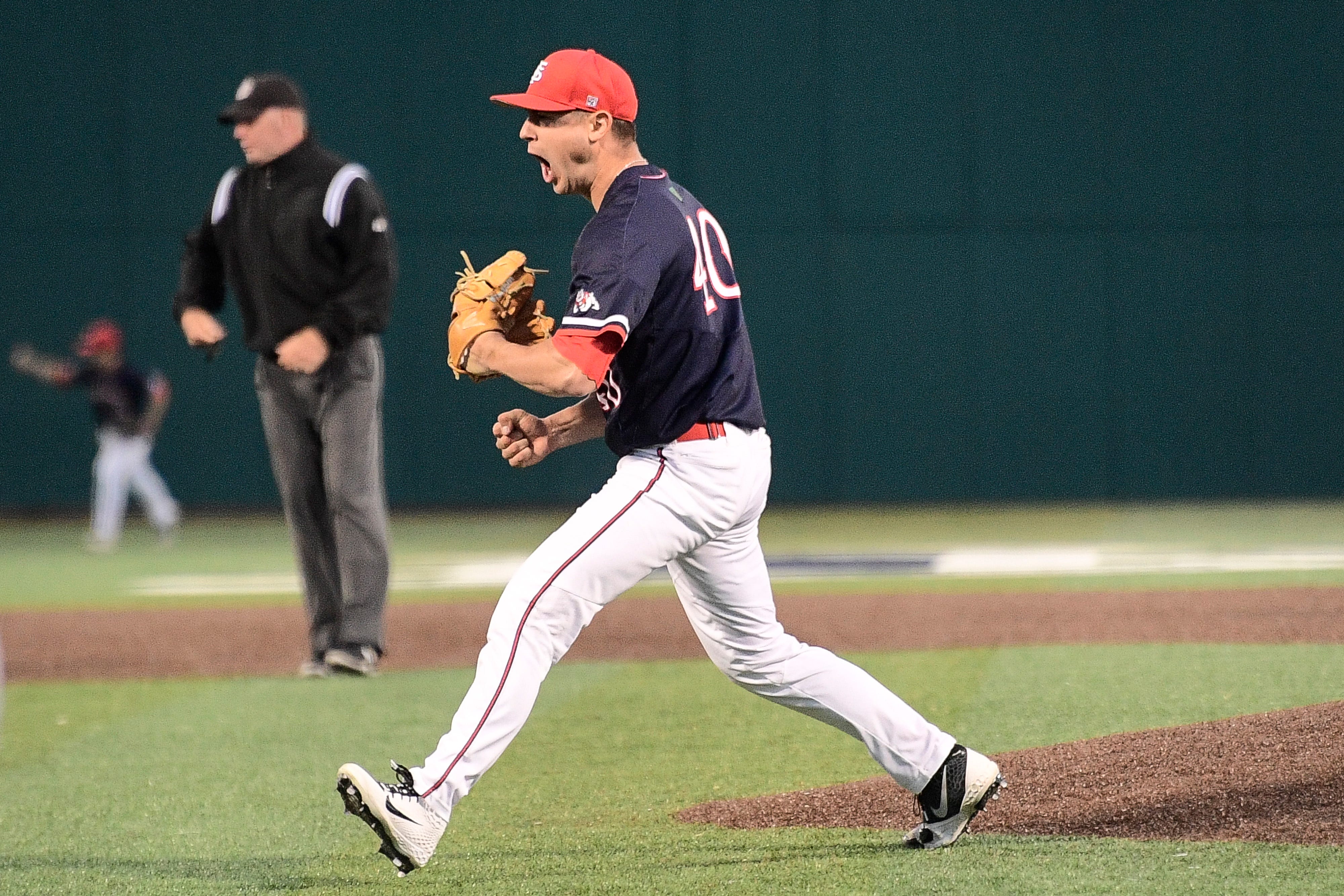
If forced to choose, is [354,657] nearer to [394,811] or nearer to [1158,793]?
[394,811]

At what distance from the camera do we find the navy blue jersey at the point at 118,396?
15.9 meters

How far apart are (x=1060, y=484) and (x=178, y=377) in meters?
10.3

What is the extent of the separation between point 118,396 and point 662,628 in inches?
331

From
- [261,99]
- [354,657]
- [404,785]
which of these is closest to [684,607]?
[404,785]

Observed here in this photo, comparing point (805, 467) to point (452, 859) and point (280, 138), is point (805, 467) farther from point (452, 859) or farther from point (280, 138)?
point (452, 859)

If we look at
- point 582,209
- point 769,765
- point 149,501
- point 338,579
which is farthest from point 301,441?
point 582,209

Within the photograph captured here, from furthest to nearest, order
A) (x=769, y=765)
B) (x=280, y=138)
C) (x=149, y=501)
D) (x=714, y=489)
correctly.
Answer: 1. (x=149, y=501)
2. (x=280, y=138)
3. (x=769, y=765)
4. (x=714, y=489)

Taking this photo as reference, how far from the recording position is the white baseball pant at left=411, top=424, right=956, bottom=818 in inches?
155

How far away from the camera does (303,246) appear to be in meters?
7.76

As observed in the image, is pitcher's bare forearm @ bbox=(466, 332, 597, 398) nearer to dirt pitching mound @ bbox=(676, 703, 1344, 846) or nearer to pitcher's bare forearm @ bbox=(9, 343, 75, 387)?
dirt pitching mound @ bbox=(676, 703, 1344, 846)

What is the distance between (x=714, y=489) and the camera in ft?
13.6

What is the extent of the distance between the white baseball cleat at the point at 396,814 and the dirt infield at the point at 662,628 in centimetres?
445

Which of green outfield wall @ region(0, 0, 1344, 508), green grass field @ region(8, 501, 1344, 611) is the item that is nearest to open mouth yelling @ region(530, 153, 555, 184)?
green grass field @ region(8, 501, 1344, 611)

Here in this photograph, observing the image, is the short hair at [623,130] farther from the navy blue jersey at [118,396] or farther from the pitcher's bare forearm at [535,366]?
the navy blue jersey at [118,396]
